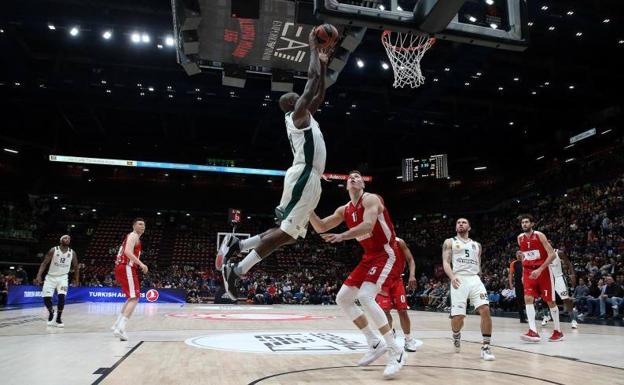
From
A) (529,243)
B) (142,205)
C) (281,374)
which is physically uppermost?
(142,205)

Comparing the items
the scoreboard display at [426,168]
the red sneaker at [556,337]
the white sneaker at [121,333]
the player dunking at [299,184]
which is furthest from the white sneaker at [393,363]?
the scoreboard display at [426,168]

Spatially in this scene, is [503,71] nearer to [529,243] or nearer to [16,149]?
[529,243]

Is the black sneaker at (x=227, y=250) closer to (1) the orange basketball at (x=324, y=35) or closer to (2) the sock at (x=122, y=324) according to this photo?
(1) the orange basketball at (x=324, y=35)

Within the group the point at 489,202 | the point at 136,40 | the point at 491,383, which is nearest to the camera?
the point at 491,383

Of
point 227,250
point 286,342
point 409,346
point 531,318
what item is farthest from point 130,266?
point 531,318

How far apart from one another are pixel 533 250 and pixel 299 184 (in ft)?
18.4

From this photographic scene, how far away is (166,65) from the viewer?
21.2 meters

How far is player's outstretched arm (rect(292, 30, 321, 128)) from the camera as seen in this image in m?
4.21

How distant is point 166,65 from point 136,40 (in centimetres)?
306

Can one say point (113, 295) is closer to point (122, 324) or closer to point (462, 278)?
point (122, 324)

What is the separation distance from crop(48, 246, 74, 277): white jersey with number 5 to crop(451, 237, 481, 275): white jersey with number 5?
7.57 meters

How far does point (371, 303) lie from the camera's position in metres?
4.98

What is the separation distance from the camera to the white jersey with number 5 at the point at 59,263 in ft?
31.8

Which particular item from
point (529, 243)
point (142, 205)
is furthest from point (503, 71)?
point (142, 205)
